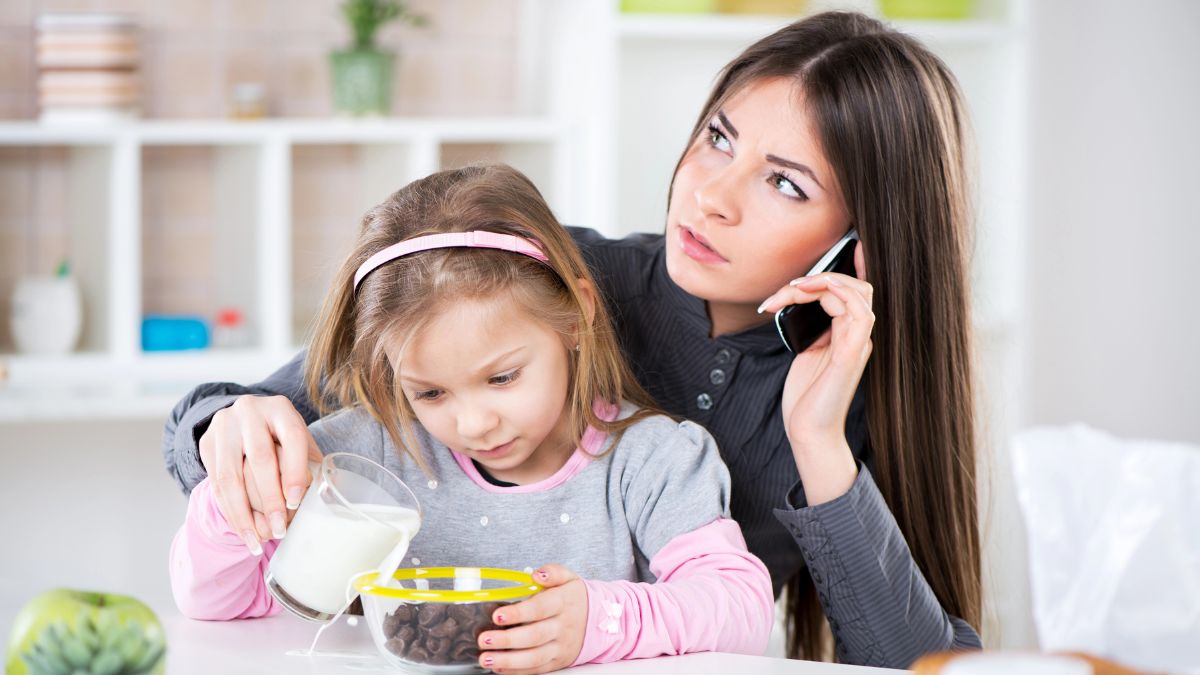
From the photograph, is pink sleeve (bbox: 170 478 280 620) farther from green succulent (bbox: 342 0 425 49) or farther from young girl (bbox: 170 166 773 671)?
green succulent (bbox: 342 0 425 49)

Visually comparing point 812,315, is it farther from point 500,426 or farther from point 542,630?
point 542,630

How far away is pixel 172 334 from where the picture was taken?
276 cm

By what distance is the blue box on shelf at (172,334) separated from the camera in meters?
2.75

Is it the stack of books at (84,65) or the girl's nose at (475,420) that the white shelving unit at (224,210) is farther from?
the girl's nose at (475,420)

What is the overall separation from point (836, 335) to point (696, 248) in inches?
6.7

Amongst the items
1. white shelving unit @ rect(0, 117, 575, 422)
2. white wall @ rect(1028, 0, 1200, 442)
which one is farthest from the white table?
white wall @ rect(1028, 0, 1200, 442)

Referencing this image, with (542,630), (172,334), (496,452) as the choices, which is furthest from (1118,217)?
(542,630)

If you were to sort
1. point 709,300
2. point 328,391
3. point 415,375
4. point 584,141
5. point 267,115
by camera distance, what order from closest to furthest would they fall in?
point 415,375, point 328,391, point 709,300, point 584,141, point 267,115

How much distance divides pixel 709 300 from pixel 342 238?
178 centimetres

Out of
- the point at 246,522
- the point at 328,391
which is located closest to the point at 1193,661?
the point at 328,391

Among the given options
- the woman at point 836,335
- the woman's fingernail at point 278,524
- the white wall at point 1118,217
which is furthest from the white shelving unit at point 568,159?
the woman's fingernail at point 278,524

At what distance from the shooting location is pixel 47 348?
2.71 m

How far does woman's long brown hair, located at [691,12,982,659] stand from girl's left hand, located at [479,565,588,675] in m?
0.53

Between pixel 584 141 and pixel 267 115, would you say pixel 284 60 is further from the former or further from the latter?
pixel 584 141
